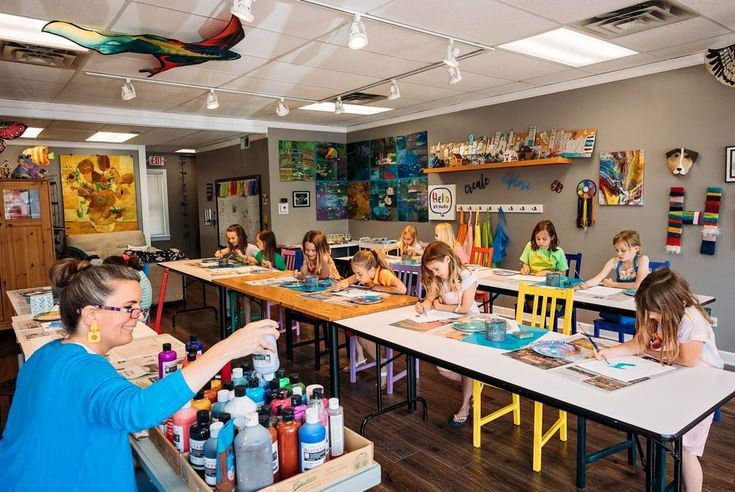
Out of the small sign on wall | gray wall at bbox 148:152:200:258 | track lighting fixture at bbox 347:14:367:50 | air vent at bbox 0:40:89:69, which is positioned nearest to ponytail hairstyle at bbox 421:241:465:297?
track lighting fixture at bbox 347:14:367:50

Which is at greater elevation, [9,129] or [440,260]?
[9,129]

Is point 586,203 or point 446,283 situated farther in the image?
point 586,203

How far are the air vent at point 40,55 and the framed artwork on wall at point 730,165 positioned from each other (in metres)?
5.21

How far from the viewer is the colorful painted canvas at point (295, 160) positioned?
7.55 meters

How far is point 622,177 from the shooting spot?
484 cm

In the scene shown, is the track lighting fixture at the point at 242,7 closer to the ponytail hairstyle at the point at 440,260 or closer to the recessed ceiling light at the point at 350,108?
the ponytail hairstyle at the point at 440,260

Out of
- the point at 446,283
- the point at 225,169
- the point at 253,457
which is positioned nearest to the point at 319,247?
the point at 446,283

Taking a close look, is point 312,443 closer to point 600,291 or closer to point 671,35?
point 600,291

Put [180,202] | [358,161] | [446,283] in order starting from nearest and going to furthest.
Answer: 1. [446,283]
2. [358,161]
3. [180,202]

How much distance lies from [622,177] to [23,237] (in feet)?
21.8

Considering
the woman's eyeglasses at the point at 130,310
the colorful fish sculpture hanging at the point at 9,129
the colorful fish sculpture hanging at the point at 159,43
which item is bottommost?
the woman's eyeglasses at the point at 130,310

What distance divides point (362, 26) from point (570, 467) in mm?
2817

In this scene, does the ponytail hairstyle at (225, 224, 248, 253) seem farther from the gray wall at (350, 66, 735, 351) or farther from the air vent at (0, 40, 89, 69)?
the gray wall at (350, 66, 735, 351)

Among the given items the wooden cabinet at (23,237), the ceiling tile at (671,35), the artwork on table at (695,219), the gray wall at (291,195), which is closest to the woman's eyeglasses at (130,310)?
the ceiling tile at (671,35)
